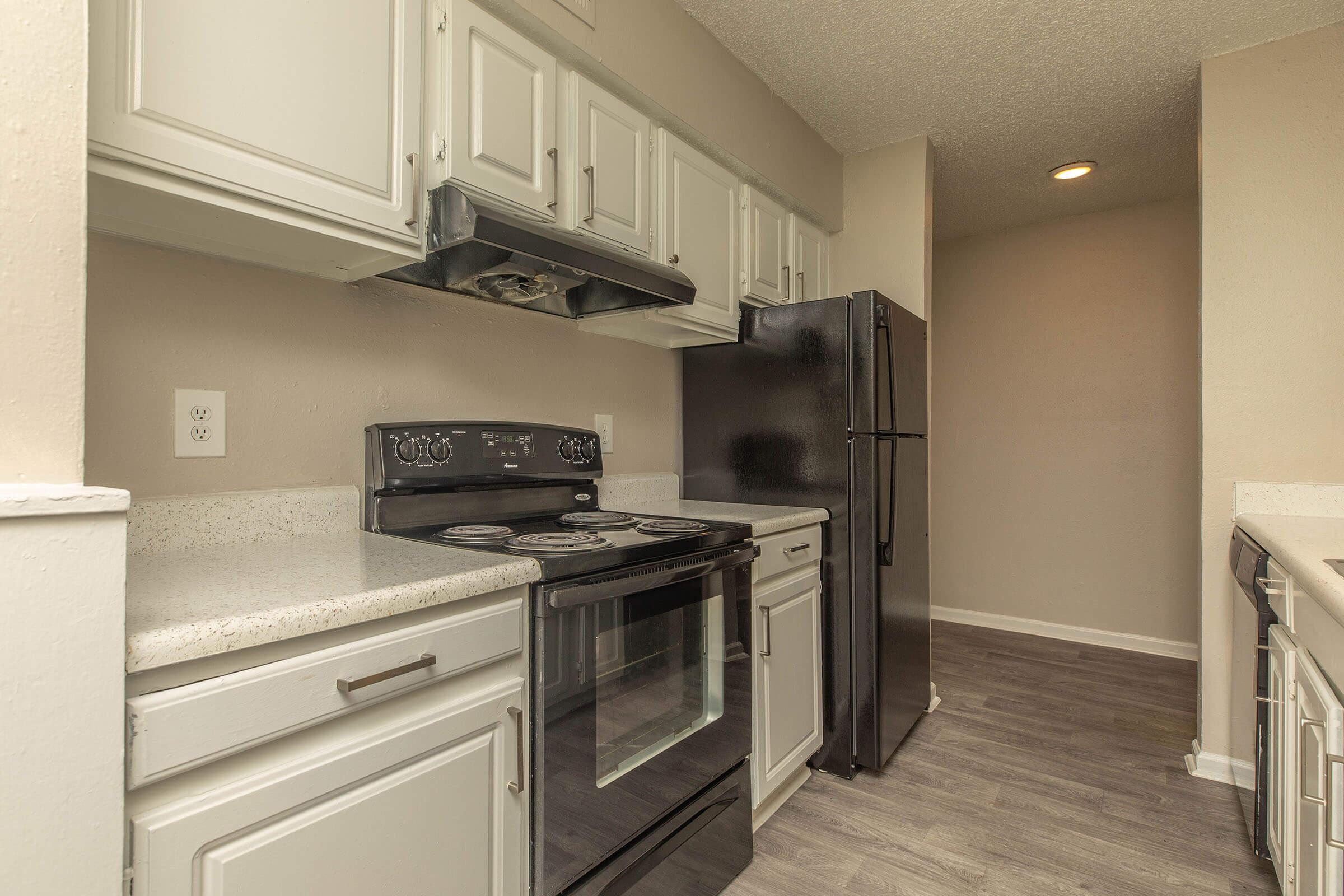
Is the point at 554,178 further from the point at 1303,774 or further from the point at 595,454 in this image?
the point at 1303,774

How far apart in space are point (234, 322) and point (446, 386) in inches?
19.6

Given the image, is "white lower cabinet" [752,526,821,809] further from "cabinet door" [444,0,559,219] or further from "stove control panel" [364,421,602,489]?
"cabinet door" [444,0,559,219]

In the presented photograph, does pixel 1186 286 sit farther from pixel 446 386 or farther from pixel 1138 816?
pixel 446 386

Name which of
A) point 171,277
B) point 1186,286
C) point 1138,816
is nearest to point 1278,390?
point 1138,816

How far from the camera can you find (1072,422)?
3.89m

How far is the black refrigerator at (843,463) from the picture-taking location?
2.22m

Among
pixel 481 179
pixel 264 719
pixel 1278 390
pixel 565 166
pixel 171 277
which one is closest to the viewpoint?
pixel 264 719

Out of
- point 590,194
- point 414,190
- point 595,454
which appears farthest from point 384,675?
point 590,194

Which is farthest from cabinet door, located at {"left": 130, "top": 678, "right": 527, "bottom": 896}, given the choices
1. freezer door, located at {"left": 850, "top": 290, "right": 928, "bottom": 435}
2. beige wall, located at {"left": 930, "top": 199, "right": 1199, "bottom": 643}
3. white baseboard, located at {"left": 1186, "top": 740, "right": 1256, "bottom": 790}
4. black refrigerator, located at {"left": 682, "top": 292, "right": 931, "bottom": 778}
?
beige wall, located at {"left": 930, "top": 199, "right": 1199, "bottom": 643}

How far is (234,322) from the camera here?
4.54 feet

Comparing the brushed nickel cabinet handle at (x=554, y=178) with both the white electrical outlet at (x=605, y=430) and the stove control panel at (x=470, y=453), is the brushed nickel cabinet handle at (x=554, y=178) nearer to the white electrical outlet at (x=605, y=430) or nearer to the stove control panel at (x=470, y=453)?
the stove control panel at (x=470, y=453)

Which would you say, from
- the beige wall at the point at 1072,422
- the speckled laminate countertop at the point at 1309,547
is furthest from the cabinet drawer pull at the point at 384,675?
the beige wall at the point at 1072,422

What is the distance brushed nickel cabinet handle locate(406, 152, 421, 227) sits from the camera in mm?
1338

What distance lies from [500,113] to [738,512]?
49.8 inches
